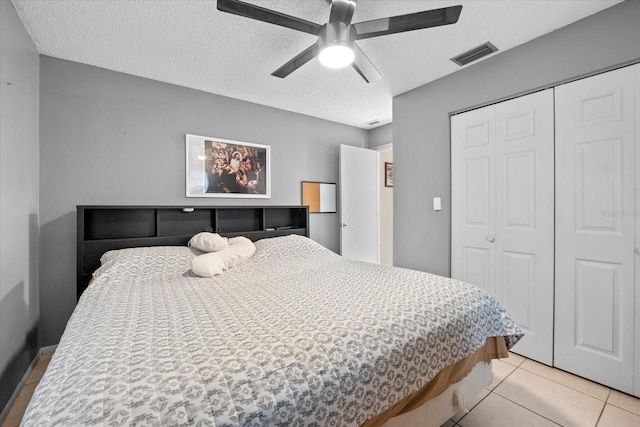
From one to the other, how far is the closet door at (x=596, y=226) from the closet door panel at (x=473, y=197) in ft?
1.51

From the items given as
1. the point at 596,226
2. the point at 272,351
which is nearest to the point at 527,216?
the point at 596,226

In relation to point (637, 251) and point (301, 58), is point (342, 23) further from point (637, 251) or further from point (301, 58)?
point (637, 251)

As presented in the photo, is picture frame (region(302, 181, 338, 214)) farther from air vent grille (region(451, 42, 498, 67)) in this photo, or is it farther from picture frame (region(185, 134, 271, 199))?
air vent grille (region(451, 42, 498, 67))

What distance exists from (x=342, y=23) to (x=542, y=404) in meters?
2.55

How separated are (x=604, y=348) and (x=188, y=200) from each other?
355 cm

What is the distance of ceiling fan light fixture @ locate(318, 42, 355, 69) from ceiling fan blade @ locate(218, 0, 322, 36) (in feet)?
0.50

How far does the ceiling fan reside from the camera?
1.45 m

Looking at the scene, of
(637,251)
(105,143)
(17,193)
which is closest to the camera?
(637,251)

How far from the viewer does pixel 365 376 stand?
3.15 feet

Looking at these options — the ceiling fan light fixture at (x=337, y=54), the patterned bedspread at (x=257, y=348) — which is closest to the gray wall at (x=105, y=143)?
the patterned bedspread at (x=257, y=348)

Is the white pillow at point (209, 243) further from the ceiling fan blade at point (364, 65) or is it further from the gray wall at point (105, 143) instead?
the ceiling fan blade at point (364, 65)

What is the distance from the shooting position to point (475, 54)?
2311mm

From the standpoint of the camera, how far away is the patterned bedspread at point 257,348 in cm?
70

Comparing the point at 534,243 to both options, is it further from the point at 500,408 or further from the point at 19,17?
the point at 19,17
